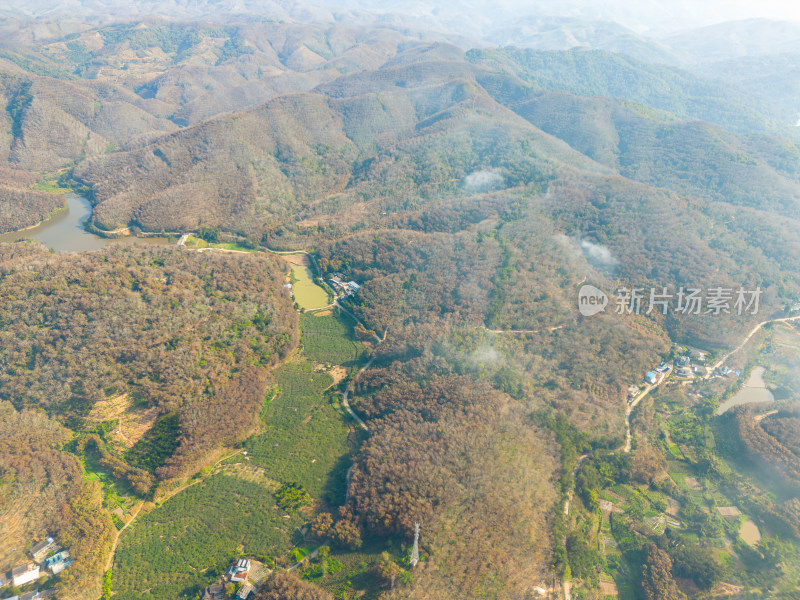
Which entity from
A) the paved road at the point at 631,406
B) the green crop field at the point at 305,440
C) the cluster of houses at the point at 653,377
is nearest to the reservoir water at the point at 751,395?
the paved road at the point at 631,406

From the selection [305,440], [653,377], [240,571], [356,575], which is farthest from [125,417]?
[653,377]

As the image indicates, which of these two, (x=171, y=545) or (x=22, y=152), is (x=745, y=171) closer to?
(x=171, y=545)

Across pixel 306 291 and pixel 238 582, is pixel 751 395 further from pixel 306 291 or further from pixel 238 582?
pixel 306 291

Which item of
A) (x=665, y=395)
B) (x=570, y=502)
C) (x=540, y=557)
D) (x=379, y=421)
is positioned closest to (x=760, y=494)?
(x=665, y=395)

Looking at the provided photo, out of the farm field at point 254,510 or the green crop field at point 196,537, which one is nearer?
the green crop field at point 196,537

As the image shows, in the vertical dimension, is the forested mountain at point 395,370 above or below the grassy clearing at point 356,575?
above

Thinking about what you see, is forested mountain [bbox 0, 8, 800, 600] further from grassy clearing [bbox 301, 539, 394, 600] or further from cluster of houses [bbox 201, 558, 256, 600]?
cluster of houses [bbox 201, 558, 256, 600]

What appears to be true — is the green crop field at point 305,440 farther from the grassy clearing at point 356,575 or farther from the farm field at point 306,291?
the farm field at point 306,291

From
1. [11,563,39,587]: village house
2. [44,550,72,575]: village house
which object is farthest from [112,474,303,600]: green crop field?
[11,563,39,587]: village house
